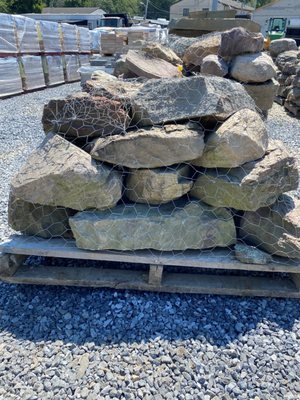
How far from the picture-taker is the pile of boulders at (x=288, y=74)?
899 centimetres

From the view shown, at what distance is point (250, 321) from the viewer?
7.57 feet

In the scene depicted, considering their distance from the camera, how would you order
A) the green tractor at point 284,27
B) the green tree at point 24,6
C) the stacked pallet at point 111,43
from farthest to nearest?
1. the green tree at point 24,6
2. the green tractor at point 284,27
3. the stacked pallet at point 111,43

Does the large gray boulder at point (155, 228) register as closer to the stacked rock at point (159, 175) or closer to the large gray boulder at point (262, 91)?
the stacked rock at point (159, 175)

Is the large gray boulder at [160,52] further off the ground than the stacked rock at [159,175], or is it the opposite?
the large gray boulder at [160,52]

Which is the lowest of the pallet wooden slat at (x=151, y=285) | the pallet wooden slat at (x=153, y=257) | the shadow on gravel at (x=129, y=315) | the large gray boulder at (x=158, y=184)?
the shadow on gravel at (x=129, y=315)

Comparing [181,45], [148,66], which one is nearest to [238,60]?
[148,66]

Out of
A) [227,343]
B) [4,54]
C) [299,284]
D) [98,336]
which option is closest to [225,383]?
[227,343]

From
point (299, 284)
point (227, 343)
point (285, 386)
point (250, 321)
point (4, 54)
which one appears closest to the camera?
point (285, 386)

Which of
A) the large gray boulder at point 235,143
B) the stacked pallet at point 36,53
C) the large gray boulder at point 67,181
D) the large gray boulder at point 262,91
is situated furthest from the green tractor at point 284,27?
the large gray boulder at point 67,181

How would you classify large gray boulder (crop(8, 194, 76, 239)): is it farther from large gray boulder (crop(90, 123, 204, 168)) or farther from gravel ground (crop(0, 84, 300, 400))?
large gray boulder (crop(90, 123, 204, 168))

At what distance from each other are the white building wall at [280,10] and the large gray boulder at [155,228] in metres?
34.3

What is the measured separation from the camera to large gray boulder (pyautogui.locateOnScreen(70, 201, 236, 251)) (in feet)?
7.68

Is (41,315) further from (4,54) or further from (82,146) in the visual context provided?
(4,54)

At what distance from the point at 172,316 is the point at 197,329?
201 millimetres
